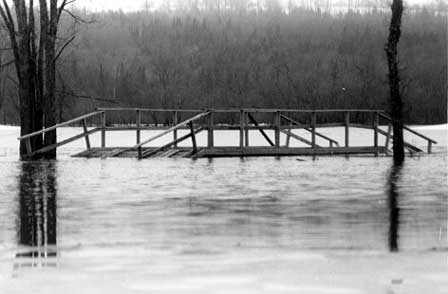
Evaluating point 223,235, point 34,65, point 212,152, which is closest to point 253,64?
point 34,65

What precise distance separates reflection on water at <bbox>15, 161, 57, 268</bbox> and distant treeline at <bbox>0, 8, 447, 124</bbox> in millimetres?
84559

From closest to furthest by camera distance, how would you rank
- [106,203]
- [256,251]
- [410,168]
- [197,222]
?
[256,251] → [197,222] → [106,203] → [410,168]

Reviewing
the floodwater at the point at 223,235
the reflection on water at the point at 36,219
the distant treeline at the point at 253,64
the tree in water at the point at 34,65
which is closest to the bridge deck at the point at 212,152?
the tree in water at the point at 34,65

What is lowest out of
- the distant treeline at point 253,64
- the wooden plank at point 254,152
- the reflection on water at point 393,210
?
the distant treeline at point 253,64

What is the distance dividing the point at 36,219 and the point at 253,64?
116482mm

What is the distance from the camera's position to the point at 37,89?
30.1 metres

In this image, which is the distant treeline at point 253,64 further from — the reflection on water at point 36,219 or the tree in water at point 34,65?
the reflection on water at point 36,219

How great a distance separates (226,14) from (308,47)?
26.3m

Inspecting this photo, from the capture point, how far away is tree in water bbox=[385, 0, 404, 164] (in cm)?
2520

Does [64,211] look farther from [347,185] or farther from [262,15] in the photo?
[262,15]

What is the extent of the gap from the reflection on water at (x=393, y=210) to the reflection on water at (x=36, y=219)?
2711mm

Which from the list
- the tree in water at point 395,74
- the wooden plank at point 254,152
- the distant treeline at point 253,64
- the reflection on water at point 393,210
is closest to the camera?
the reflection on water at point 393,210

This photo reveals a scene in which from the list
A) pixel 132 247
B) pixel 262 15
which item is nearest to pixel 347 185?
pixel 132 247

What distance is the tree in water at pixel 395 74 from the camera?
25203mm
